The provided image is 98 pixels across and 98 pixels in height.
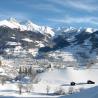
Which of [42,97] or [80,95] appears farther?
[42,97]

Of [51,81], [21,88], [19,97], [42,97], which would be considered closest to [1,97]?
[19,97]

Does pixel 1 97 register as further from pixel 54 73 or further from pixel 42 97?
pixel 54 73

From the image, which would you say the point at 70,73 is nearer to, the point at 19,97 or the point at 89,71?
the point at 89,71

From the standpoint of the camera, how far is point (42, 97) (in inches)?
2436

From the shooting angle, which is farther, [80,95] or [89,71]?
[89,71]

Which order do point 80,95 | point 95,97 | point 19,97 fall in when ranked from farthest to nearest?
point 19,97 < point 80,95 < point 95,97

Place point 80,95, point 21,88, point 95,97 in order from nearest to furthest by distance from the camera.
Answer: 1. point 95,97
2. point 80,95
3. point 21,88

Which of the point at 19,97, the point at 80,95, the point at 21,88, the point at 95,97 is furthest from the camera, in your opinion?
the point at 21,88

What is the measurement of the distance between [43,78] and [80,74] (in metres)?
11.1

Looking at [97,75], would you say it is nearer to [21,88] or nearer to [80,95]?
[21,88]

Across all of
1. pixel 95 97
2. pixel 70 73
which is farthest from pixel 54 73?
pixel 95 97

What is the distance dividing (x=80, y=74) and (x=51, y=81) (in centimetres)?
1118

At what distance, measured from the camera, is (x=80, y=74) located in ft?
367

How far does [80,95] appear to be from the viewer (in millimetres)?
46906
